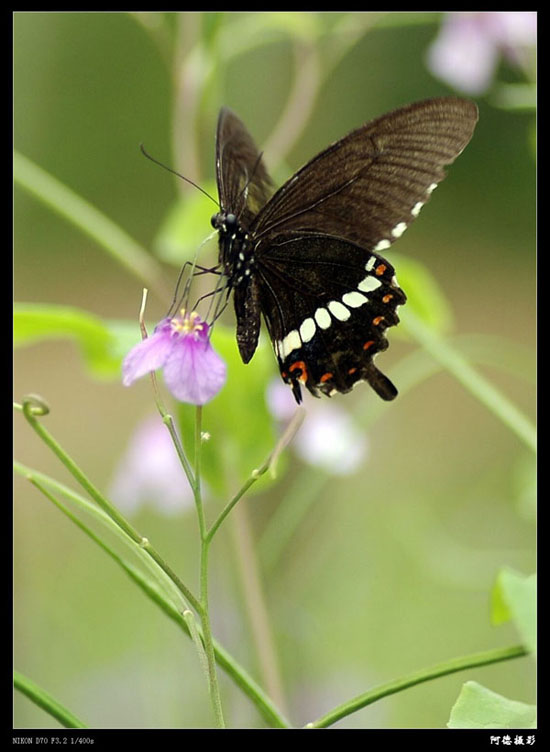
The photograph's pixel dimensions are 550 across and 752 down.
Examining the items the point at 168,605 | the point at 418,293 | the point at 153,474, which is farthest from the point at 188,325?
the point at 153,474

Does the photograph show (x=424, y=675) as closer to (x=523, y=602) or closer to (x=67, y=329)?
(x=523, y=602)

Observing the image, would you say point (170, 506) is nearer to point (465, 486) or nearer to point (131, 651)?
point (131, 651)

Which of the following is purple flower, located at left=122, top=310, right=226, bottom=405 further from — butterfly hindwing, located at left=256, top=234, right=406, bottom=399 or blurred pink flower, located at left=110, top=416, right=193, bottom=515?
blurred pink flower, located at left=110, top=416, right=193, bottom=515

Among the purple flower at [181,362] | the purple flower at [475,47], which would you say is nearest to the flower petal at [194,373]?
the purple flower at [181,362]

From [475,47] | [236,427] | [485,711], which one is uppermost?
[475,47]

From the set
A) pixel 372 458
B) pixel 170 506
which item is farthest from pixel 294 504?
pixel 372 458

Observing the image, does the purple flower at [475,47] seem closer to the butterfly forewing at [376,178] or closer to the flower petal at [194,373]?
the butterfly forewing at [376,178]
